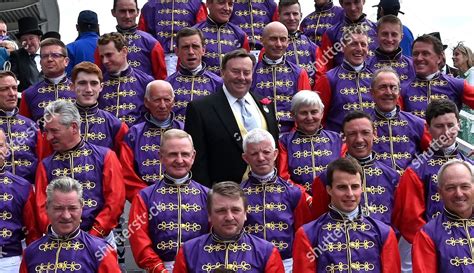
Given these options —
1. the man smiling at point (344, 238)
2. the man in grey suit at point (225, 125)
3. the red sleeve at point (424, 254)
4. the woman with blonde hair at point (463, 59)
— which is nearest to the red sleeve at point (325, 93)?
the man in grey suit at point (225, 125)

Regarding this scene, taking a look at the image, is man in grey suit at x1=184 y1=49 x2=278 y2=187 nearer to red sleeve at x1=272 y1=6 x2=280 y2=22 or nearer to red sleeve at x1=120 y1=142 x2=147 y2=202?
red sleeve at x1=120 y1=142 x2=147 y2=202

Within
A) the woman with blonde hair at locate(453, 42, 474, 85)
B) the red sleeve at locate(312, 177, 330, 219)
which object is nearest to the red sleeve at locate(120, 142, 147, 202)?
the red sleeve at locate(312, 177, 330, 219)

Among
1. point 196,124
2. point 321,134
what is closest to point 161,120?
point 196,124

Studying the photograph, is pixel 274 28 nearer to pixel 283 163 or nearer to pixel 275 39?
pixel 275 39

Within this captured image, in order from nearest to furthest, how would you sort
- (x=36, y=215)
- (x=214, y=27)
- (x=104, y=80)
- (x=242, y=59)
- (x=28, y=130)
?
(x=36, y=215)
(x=242, y=59)
(x=28, y=130)
(x=104, y=80)
(x=214, y=27)

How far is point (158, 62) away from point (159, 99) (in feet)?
6.24

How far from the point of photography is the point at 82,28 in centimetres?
1145

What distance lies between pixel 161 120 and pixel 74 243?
1958 millimetres

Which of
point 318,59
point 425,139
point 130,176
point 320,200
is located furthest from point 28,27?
point 320,200

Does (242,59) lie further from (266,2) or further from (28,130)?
(266,2)

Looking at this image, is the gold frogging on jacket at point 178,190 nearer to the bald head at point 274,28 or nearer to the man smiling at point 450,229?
the man smiling at point 450,229

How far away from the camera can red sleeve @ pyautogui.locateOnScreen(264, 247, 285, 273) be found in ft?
23.5

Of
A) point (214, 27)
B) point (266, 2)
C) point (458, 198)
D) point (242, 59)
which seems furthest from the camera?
point (266, 2)

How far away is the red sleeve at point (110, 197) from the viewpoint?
7953 mm
